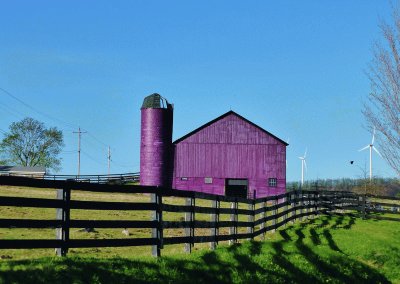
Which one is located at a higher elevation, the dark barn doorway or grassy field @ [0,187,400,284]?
the dark barn doorway

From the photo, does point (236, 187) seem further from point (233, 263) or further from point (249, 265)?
point (233, 263)

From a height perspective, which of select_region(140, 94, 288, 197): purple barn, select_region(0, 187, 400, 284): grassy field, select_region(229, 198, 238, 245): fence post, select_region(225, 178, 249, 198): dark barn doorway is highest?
select_region(140, 94, 288, 197): purple barn

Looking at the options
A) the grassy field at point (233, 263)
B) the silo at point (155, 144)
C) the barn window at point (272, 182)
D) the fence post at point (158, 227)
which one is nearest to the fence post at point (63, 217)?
the grassy field at point (233, 263)

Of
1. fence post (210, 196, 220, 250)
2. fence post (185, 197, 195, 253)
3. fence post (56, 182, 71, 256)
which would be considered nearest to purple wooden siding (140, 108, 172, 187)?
fence post (210, 196, 220, 250)

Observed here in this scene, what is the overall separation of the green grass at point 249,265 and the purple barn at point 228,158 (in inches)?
1406

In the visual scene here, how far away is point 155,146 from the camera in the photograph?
55.6m

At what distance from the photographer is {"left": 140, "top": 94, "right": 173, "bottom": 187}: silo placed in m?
55.6

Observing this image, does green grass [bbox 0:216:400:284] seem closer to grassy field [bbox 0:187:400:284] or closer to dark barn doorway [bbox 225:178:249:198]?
grassy field [bbox 0:187:400:284]

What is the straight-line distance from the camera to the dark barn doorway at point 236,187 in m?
57.8

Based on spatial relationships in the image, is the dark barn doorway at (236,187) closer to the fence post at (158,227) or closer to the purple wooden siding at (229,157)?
the purple wooden siding at (229,157)

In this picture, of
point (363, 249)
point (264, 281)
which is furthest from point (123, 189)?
point (363, 249)

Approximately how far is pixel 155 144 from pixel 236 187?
29.8 ft

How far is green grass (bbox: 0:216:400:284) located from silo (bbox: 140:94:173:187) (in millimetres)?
34733

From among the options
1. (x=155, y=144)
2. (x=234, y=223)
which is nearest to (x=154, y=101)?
(x=155, y=144)
